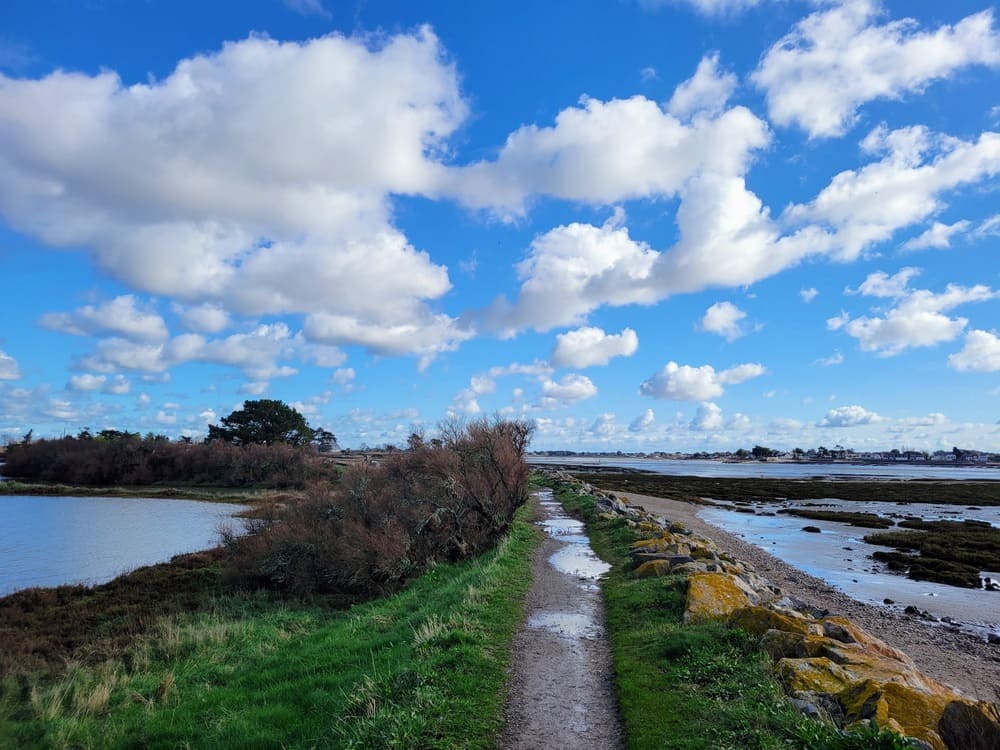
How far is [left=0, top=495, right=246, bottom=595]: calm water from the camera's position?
26375 mm

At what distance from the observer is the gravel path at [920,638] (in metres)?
12.3

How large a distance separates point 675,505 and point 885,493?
37.1 m

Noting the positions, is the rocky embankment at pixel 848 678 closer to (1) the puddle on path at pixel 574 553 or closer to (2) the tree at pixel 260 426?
(1) the puddle on path at pixel 574 553

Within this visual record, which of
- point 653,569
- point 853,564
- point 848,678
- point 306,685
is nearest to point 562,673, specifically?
point 848,678

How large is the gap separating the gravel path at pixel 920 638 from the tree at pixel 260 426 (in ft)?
261

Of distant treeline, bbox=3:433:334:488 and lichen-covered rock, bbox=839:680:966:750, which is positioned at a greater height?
distant treeline, bbox=3:433:334:488

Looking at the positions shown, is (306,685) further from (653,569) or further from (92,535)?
(92,535)

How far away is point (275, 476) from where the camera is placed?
7375 cm

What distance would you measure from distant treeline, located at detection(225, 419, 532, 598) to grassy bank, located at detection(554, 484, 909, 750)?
11.5 m

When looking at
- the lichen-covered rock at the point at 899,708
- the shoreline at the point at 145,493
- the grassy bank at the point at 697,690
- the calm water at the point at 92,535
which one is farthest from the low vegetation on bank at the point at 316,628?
the shoreline at the point at 145,493

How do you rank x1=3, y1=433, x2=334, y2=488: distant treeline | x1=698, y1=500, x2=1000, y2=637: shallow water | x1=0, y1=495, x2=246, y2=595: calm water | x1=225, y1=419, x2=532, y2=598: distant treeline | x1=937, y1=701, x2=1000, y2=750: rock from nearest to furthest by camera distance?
x1=937, y1=701, x2=1000, y2=750: rock → x1=698, y1=500, x2=1000, y2=637: shallow water → x1=225, y1=419, x2=532, y2=598: distant treeline → x1=0, y1=495, x2=246, y2=595: calm water → x1=3, y1=433, x2=334, y2=488: distant treeline

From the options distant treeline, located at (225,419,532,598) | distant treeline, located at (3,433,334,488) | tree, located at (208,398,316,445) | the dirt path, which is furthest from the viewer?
tree, located at (208,398,316,445)

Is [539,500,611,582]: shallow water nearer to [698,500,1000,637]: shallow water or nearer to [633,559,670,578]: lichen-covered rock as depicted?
[633,559,670,578]: lichen-covered rock

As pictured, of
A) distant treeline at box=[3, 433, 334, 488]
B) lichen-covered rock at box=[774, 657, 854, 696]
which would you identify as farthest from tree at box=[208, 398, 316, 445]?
lichen-covered rock at box=[774, 657, 854, 696]
